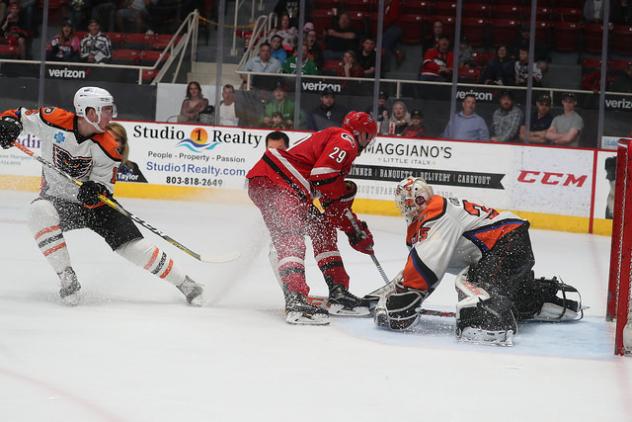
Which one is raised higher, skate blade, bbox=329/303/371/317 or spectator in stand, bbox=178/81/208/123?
spectator in stand, bbox=178/81/208/123

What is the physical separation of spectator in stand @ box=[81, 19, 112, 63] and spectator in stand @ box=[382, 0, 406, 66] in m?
2.75

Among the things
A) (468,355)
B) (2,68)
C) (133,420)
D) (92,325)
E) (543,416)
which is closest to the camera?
(133,420)

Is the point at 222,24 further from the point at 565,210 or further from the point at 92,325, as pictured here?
the point at 92,325

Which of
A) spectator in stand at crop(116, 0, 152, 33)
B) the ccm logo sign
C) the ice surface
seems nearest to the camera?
the ice surface

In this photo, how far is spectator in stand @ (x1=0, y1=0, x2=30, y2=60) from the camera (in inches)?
416

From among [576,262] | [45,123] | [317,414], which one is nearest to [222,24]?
[576,262]

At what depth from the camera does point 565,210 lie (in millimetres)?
8922

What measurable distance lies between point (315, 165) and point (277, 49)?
18.2 feet

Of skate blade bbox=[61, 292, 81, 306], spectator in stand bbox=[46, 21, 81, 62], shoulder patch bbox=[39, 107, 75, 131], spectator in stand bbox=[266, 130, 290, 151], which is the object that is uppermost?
spectator in stand bbox=[46, 21, 81, 62]

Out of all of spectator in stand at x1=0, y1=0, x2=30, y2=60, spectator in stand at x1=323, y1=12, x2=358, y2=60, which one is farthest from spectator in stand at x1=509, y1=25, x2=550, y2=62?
spectator in stand at x1=0, y1=0, x2=30, y2=60

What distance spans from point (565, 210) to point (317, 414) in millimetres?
6029

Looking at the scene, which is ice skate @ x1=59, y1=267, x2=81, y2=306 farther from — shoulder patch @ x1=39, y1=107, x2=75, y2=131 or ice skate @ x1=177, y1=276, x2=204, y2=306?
shoulder patch @ x1=39, y1=107, x2=75, y2=131

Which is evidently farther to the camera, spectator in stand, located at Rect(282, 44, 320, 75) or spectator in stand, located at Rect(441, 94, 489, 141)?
spectator in stand, located at Rect(282, 44, 320, 75)

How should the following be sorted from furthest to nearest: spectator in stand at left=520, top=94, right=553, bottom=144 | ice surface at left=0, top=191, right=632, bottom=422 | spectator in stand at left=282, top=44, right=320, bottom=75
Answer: spectator in stand at left=282, top=44, right=320, bottom=75 → spectator in stand at left=520, top=94, right=553, bottom=144 → ice surface at left=0, top=191, right=632, bottom=422
